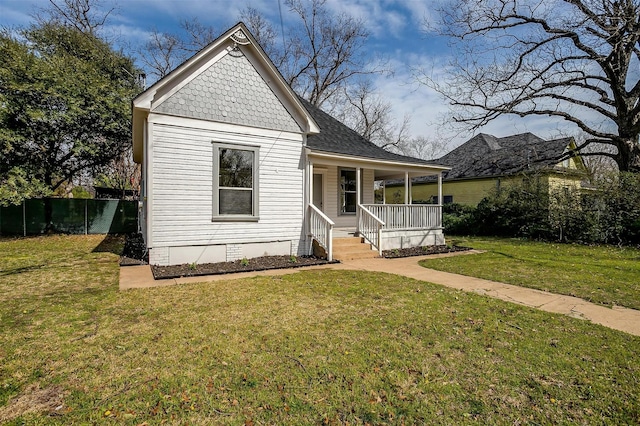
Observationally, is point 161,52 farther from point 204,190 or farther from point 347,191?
point 204,190

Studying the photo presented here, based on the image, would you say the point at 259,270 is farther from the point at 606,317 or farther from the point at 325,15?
the point at 325,15

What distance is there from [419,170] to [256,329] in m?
10.8

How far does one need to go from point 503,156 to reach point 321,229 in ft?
60.3

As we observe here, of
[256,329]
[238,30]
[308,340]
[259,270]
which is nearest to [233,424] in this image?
[308,340]

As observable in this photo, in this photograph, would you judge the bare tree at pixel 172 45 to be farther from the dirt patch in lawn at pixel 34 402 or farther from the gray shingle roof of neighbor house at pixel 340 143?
the dirt patch in lawn at pixel 34 402

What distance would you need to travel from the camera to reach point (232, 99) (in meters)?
8.73

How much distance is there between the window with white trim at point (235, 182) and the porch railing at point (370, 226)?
377 cm

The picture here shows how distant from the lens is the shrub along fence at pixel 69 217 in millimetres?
14359

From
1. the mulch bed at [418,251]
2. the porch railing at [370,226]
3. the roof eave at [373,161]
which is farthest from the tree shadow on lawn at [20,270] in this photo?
the mulch bed at [418,251]

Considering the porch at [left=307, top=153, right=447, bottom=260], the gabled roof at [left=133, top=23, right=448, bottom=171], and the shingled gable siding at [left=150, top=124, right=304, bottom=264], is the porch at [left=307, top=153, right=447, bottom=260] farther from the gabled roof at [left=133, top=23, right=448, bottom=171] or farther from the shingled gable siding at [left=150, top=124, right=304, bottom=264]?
the shingled gable siding at [left=150, top=124, right=304, bottom=264]

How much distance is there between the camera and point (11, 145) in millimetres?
13688

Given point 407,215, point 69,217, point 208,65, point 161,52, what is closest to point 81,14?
point 161,52

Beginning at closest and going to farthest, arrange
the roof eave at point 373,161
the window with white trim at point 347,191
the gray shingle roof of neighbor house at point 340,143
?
1. the roof eave at point 373,161
2. the gray shingle roof of neighbor house at point 340,143
3. the window with white trim at point 347,191

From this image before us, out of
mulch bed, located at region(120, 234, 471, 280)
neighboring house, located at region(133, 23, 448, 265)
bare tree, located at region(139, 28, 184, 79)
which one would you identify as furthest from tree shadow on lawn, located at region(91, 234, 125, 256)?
bare tree, located at region(139, 28, 184, 79)
